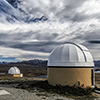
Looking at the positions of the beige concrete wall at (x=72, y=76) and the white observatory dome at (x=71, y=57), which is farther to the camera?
the white observatory dome at (x=71, y=57)

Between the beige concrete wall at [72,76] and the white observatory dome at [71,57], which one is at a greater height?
the white observatory dome at [71,57]

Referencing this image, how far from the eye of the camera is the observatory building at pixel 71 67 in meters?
11.7

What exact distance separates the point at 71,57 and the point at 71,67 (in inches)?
37.1

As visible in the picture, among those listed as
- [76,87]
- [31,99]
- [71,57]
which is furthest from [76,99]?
[71,57]

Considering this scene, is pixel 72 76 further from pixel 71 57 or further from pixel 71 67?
pixel 71 57

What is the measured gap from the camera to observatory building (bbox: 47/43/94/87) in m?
11.7

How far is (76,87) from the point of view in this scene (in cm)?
1151

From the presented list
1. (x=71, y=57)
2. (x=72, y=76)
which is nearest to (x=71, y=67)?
(x=72, y=76)

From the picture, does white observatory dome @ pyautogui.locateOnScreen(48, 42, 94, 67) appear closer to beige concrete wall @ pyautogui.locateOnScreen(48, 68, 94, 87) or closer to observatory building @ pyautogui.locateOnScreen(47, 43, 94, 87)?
observatory building @ pyautogui.locateOnScreen(47, 43, 94, 87)

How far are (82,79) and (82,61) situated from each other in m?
1.64

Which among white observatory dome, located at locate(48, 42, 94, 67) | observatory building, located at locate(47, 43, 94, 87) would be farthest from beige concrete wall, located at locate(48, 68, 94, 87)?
white observatory dome, located at locate(48, 42, 94, 67)

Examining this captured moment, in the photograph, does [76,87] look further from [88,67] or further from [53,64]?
[53,64]

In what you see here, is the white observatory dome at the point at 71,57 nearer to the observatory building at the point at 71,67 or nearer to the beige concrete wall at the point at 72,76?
Result: the observatory building at the point at 71,67

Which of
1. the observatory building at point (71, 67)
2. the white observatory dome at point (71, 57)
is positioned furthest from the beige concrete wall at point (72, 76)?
the white observatory dome at point (71, 57)
